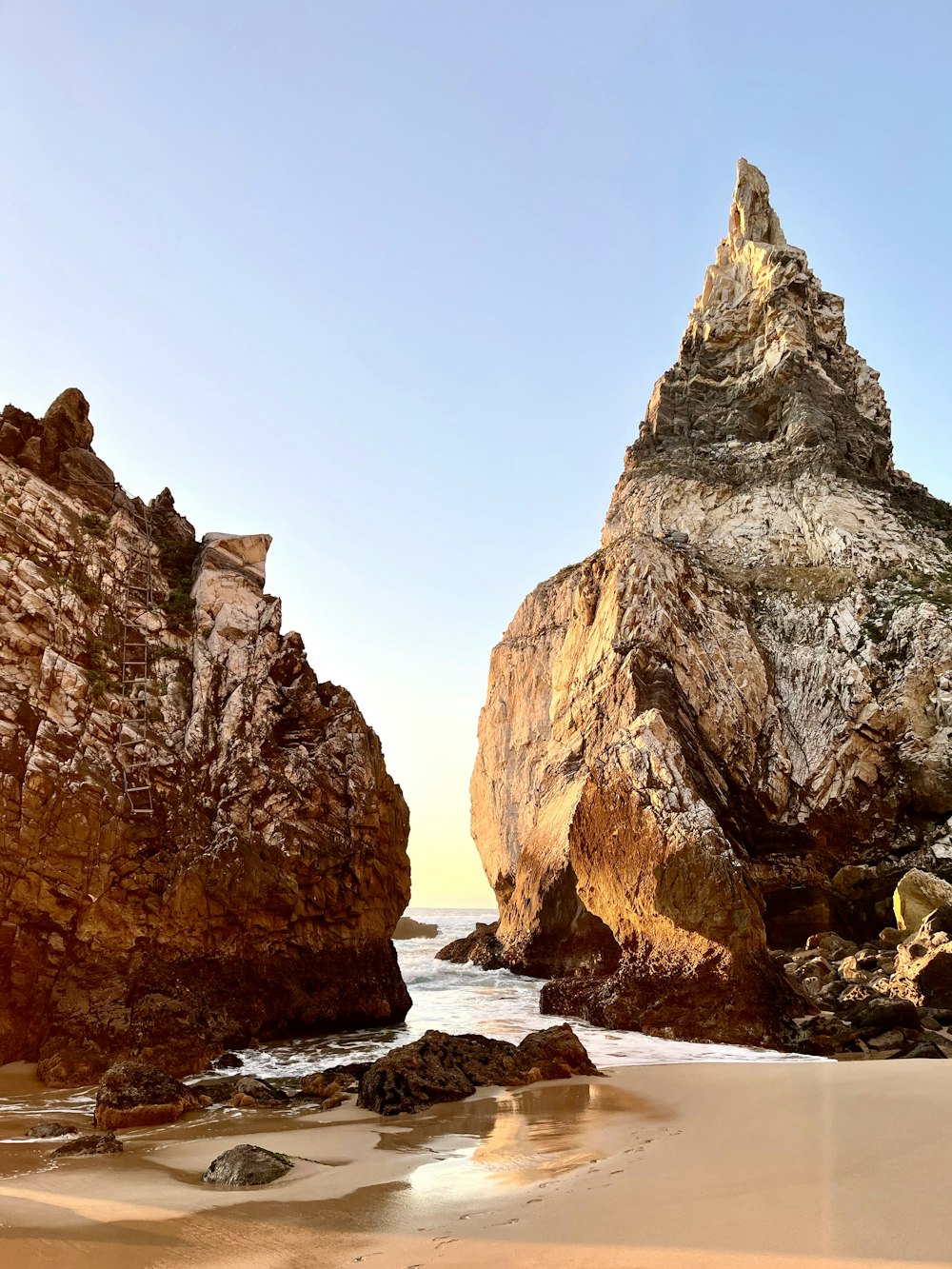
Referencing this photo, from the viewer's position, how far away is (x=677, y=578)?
78.1ft

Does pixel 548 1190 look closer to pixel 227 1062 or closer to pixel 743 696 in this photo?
pixel 227 1062

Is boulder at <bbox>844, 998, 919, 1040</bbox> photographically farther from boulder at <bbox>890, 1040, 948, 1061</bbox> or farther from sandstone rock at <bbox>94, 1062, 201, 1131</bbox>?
sandstone rock at <bbox>94, 1062, 201, 1131</bbox>

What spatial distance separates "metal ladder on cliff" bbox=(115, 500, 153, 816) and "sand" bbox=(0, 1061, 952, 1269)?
558cm

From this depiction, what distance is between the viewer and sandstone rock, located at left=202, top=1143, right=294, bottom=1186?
542cm

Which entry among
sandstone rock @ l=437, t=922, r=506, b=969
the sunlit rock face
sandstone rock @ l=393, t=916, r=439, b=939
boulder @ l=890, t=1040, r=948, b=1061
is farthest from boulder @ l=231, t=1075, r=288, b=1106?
sandstone rock @ l=393, t=916, r=439, b=939

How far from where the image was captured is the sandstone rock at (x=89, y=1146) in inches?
250

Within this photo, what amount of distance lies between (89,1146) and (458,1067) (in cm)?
→ 380

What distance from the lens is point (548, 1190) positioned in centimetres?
459

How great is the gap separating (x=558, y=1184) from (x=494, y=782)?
37.5 meters

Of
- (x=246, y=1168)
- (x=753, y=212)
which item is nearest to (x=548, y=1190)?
(x=246, y=1168)

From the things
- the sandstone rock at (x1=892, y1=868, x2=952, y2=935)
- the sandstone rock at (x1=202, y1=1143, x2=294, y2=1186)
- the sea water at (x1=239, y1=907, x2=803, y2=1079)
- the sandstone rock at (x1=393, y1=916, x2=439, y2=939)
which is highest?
A: the sandstone rock at (x1=892, y1=868, x2=952, y2=935)

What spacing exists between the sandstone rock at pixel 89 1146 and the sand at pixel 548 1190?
123 mm

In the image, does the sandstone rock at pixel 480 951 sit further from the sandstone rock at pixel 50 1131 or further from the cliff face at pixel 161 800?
the sandstone rock at pixel 50 1131

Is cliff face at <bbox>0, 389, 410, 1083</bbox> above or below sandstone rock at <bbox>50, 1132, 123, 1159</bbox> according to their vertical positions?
above
